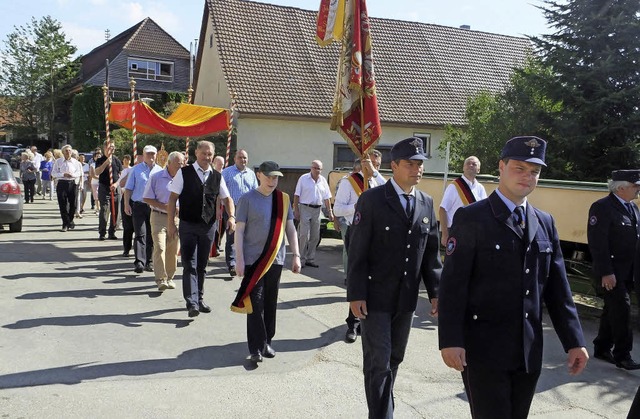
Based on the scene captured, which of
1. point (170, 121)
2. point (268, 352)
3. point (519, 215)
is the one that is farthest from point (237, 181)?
point (519, 215)

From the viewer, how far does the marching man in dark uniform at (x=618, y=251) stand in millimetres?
6336

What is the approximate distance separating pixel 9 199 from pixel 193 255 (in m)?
8.64

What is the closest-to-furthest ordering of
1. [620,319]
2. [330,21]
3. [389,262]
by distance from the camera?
[389,262] < [620,319] < [330,21]

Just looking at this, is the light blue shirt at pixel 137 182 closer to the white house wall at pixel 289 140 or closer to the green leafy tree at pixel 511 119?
the green leafy tree at pixel 511 119

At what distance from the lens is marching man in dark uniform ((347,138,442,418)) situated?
4.33 meters

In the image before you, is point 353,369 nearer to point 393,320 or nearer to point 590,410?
point 393,320

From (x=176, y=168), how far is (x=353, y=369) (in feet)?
14.2

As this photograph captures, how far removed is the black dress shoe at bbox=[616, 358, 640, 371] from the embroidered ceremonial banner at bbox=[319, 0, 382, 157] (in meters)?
3.39

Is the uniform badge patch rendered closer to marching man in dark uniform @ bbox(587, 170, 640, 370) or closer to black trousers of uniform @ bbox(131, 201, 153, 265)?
marching man in dark uniform @ bbox(587, 170, 640, 370)

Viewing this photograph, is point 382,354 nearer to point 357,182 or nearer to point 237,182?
point 357,182

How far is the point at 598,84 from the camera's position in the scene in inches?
538

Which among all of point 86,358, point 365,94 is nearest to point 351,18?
point 365,94

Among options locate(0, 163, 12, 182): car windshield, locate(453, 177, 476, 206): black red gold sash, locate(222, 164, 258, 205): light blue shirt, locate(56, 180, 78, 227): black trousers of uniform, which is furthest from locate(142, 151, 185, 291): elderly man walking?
locate(0, 163, 12, 182): car windshield

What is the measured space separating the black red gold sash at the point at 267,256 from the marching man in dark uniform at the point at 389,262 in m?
1.73
